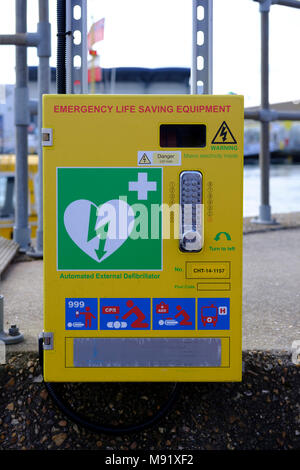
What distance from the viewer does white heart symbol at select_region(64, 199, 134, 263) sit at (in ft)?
8.23

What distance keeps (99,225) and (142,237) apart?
0.61 ft

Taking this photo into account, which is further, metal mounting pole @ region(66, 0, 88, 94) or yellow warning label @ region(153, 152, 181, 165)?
metal mounting pole @ region(66, 0, 88, 94)

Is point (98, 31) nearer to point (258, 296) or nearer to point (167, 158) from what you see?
point (258, 296)

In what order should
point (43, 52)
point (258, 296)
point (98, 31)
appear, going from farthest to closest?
1. point (98, 31)
2. point (43, 52)
3. point (258, 296)

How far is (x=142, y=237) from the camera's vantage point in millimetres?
2533

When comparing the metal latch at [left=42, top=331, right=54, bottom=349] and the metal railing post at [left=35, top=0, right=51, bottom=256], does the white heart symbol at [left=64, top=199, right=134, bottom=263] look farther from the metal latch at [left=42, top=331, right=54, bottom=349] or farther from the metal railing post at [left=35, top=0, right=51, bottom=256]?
the metal railing post at [left=35, top=0, right=51, bottom=256]

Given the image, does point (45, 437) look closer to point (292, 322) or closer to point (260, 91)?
point (292, 322)

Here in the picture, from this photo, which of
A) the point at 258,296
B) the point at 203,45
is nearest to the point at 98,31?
the point at 258,296

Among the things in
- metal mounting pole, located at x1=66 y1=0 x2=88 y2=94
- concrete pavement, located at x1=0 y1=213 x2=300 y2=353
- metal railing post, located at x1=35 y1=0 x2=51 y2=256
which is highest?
metal railing post, located at x1=35 y1=0 x2=51 y2=256

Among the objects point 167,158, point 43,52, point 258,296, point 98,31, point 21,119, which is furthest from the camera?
point 98,31

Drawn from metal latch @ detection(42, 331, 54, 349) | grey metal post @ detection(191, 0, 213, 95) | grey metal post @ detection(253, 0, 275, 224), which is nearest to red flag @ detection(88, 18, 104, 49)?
grey metal post @ detection(253, 0, 275, 224)

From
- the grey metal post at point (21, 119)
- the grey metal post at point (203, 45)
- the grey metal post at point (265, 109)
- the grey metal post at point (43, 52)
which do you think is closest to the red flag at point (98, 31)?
the grey metal post at point (265, 109)

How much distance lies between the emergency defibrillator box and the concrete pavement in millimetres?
699

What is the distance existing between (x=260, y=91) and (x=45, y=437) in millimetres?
6690
